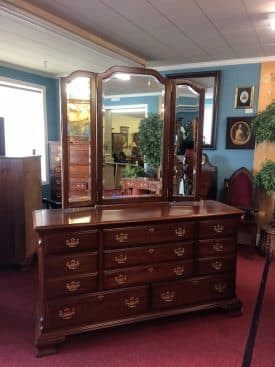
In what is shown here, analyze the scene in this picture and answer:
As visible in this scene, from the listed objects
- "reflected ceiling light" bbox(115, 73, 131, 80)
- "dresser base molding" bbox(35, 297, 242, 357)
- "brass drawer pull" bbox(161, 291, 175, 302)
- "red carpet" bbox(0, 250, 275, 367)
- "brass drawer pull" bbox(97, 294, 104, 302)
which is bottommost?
"red carpet" bbox(0, 250, 275, 367)

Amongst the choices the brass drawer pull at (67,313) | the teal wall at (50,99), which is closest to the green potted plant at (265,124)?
the brass drawer pull at (67,313)

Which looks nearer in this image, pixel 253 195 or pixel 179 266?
pixel 179 266

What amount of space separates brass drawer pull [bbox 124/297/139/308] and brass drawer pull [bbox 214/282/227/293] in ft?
2.27

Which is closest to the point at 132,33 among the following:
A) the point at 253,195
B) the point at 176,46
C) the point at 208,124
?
the point at 176,46

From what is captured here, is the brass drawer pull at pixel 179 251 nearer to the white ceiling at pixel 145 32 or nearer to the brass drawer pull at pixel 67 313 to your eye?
the brass drawer pull at pixel 67 313

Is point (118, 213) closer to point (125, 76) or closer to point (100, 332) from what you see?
point (100, 332)

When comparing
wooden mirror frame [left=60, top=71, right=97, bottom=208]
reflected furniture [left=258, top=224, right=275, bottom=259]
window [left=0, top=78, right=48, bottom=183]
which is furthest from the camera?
window [left=0, top=78, right=48, bottom=183]

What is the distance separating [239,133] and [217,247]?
85.7 inches

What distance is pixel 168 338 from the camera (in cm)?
224

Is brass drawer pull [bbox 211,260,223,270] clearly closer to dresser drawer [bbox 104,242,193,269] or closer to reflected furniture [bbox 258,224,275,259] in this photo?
dresser drawer [bbox 104,242,193,269]

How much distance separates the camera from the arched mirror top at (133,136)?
101 inches

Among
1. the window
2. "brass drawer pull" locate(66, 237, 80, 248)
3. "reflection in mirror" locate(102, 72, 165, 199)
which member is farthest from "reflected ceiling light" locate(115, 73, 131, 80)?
the window

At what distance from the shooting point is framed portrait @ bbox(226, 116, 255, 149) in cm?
411

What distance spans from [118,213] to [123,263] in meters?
0.39
